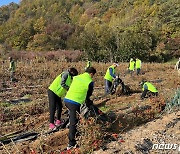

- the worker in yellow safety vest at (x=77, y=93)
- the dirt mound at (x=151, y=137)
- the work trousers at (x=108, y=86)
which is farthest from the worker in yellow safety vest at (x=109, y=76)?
the worker in yellow safety vest at (x=77, y=93)

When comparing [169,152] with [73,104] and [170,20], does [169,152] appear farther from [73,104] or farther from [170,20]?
[170,20]

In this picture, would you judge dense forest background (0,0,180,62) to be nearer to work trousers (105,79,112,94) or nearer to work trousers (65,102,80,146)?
work trousers (105,79,112,94)

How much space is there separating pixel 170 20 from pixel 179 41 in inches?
390

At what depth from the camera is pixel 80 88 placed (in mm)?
5691

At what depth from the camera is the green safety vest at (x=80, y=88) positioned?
565 cm

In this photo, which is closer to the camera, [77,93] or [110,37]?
[77,93]

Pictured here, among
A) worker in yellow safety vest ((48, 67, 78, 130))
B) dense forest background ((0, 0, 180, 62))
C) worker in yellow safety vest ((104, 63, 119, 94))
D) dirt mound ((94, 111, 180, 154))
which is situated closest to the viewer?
dirt mound ((94, 111, 180, 154))

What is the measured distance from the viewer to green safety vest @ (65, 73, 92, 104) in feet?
18.5

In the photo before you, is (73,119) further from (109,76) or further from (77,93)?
(109,76)

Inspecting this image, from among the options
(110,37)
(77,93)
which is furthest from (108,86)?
(110,37)

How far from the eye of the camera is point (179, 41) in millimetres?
47031

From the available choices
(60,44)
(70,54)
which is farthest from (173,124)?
(60,44)

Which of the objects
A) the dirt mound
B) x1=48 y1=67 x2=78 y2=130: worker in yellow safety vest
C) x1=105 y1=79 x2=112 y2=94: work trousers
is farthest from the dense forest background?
the dirt mound

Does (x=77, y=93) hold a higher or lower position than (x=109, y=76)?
higher
